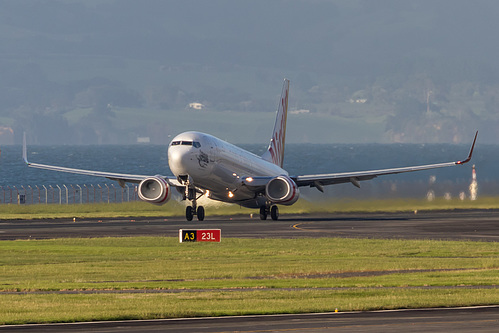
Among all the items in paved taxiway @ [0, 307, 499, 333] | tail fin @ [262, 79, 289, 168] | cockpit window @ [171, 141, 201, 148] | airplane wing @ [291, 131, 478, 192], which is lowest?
paved taxiway @ [0, 307, 499, 333]

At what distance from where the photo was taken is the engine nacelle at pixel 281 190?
215 feet

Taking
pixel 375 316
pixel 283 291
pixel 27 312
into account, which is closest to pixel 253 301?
pixel 283 291

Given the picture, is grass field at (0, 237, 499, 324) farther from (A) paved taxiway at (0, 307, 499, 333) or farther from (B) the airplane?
(B) the airplane

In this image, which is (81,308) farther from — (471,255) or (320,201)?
(320,201)

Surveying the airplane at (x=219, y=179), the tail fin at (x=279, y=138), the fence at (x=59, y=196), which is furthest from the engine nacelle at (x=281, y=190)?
the fence at (x=59, y=196)

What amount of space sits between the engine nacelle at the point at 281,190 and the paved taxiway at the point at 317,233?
186 cm

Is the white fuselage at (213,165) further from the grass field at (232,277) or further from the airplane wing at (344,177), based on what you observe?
the grass field at (232,277)

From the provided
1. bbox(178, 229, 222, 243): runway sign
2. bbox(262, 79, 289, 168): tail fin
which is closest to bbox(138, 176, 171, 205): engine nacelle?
bbox(178, 229, 222, 243): runway sign

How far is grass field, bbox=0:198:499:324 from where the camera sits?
24.6m

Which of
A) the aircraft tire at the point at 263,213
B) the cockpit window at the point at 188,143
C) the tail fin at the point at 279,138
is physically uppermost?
the tail fin at the point at 279,138

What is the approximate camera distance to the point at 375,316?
72.7ft

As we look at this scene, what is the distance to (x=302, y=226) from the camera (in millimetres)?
63219

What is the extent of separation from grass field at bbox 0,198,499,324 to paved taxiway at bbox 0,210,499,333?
4.66 ft

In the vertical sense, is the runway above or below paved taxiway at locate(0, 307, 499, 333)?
above
